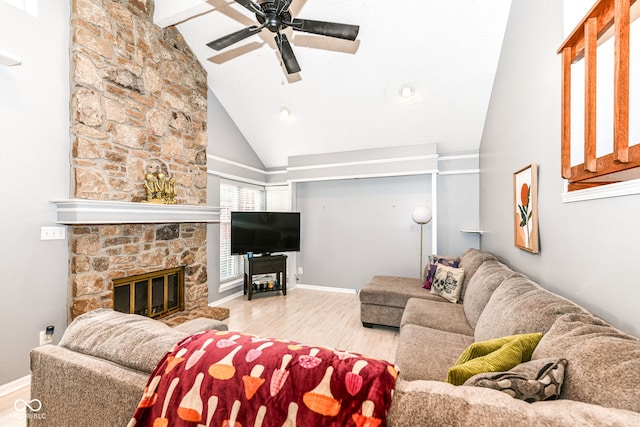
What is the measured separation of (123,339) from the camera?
1036 mm

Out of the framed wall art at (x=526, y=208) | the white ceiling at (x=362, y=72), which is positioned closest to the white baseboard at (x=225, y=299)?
the white ceiling at (x=362, y=72)

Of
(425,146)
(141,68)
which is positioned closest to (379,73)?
(425,146)

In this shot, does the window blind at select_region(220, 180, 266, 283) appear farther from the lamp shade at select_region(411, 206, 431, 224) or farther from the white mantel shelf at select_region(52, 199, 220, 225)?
the lamp shade at select_region(411, 206, 431, 224)

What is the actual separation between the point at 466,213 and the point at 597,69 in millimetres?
3249

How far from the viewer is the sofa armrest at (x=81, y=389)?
92 centimetres

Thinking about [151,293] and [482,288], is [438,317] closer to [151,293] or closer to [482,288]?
[482,288]

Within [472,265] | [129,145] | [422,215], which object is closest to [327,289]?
[422,215]

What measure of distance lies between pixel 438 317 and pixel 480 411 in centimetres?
199

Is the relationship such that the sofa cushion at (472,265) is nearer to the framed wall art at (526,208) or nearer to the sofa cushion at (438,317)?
the sofa cushion at (438,317)

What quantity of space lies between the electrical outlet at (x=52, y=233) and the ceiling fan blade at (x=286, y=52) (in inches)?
99.0

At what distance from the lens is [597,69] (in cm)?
129

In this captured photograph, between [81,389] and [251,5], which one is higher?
[251,5]

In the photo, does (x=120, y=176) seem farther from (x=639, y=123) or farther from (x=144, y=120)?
(x=639, y=123)

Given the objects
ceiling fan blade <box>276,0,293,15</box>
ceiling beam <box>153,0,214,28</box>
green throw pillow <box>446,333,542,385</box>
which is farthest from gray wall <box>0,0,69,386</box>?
green throw pillow <box>446,333,542,385</box>
